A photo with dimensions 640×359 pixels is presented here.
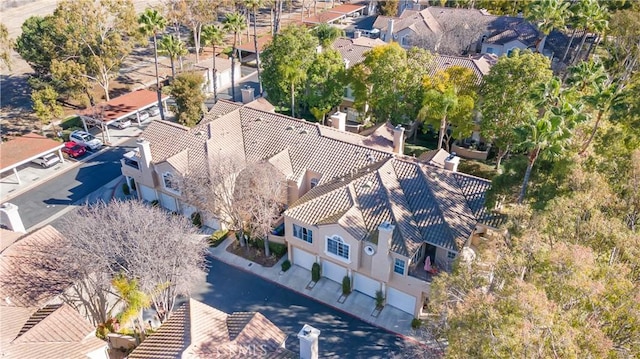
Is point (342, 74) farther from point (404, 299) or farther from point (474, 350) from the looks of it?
point (474, 350)

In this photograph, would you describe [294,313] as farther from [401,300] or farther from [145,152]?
[145,152]

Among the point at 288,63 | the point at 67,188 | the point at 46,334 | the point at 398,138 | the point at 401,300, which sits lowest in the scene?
the point at 67,188

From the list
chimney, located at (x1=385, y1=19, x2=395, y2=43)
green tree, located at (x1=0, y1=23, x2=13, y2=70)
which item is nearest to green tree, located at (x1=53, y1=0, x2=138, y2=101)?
green tree, located at (x1=0, y1=23, x2=13, y2=70)

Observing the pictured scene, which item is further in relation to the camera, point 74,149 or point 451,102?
point 74,149

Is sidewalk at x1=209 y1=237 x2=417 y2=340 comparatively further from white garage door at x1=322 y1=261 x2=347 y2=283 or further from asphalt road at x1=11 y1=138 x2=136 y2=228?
asphalt road at x1=11 y1=138 x2=136 y2=228

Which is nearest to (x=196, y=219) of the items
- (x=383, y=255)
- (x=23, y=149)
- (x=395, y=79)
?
(x=383, y=255)

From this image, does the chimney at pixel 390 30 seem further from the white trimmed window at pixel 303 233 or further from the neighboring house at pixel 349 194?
the white trimmed window at pixel 303 233
